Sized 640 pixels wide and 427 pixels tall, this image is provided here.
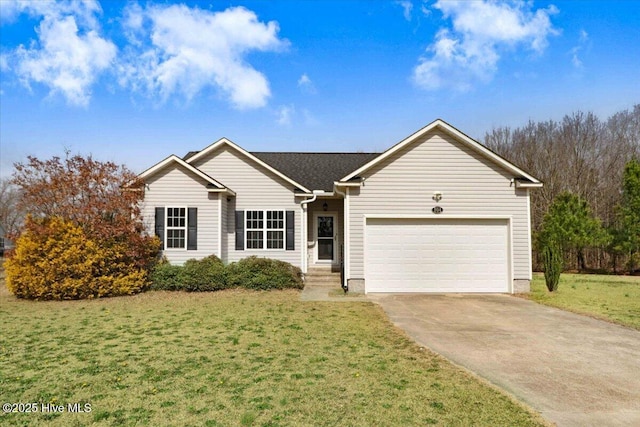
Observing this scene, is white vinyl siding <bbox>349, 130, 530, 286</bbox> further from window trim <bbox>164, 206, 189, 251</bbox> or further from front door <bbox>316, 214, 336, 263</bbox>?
window trim <bbox>164, 206, 189, 251</bbox>

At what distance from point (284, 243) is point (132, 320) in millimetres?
6778

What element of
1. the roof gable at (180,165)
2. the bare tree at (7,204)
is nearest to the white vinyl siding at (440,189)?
the roof gable at (180,165)

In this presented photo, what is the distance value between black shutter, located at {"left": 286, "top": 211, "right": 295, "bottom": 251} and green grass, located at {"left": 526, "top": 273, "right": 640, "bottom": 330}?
26.8 ft

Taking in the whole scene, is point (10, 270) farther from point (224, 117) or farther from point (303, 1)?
point (303, 1)

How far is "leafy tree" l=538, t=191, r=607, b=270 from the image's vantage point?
912 inches

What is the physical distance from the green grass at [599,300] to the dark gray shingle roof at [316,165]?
8284 mm

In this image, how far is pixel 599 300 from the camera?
12188 millimetres

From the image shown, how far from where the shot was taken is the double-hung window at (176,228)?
563 inches

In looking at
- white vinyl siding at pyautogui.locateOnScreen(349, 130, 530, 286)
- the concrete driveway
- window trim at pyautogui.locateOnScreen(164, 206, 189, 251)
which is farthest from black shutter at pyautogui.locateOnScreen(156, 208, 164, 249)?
the concrete driveway

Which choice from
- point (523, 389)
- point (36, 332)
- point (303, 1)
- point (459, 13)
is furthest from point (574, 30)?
point (36, 332)

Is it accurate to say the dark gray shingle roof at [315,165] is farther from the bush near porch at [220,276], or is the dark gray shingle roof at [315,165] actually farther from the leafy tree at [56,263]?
the leafy tree at [56,263]

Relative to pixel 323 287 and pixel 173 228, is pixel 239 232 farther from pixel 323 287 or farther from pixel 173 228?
pixel 323 287

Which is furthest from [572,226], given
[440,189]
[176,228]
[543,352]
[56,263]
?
[56,263]

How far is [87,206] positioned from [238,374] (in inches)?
389
